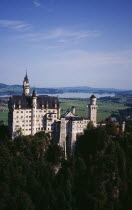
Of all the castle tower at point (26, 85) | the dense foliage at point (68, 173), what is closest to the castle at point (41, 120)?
the dense foliage at point (68, 173)

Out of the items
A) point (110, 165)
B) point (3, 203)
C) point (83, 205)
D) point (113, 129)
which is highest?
point (113, 129)

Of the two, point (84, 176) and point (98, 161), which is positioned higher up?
point (98, 161)

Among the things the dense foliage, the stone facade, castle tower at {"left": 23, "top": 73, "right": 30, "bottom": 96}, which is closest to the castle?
the stone facade

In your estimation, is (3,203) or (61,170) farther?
(61,170)

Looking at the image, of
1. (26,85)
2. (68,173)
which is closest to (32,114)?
(26,85)

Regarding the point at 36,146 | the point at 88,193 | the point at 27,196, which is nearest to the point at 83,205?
the point at 88,193

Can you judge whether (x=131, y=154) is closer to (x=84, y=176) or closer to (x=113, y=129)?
(x=113, y=129)

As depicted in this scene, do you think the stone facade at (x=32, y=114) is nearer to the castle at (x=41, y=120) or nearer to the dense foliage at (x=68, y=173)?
the castle at (x=41, y=120)

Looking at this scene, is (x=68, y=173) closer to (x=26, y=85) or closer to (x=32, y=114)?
(x=32, y=114)
